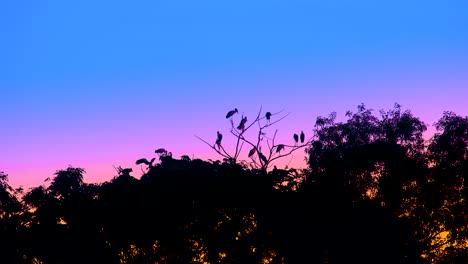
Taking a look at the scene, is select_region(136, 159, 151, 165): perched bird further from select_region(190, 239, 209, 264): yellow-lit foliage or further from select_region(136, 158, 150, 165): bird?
select_region(190, 239, 209, 264): yellow-lit foliage

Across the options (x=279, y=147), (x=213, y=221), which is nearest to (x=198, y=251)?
(x=213, y=221)

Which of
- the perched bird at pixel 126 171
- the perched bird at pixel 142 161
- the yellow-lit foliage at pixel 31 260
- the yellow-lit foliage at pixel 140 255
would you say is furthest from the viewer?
the yellow-lit foliage at pixel 31 260

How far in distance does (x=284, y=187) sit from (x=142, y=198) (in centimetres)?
784

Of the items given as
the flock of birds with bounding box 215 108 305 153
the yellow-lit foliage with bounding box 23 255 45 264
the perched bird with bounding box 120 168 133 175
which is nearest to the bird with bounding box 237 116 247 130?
the flock of birds with bounding box 215 108 305 153

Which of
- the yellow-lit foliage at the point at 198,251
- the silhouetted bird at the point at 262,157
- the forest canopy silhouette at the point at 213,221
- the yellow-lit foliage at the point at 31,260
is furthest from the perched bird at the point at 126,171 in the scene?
the silhouetted bird at the point at 262,157

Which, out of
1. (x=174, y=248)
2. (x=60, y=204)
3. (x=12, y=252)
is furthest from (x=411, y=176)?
(x=12, y=252)

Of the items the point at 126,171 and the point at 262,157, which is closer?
the point at 126,171

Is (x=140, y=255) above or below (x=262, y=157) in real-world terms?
below

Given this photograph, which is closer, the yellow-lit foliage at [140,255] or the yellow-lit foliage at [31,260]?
the yellow-lit foliage at [140,255]

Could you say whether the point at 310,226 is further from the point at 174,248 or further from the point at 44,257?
the point at 44,257

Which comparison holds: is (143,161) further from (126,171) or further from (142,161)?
(126,171)

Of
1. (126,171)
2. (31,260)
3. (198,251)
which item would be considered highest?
(126,171)

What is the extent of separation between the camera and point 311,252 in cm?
2702

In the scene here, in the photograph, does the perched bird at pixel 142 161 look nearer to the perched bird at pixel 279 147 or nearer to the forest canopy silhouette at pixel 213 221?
the forest canopy silhouette at pixel 213 221
